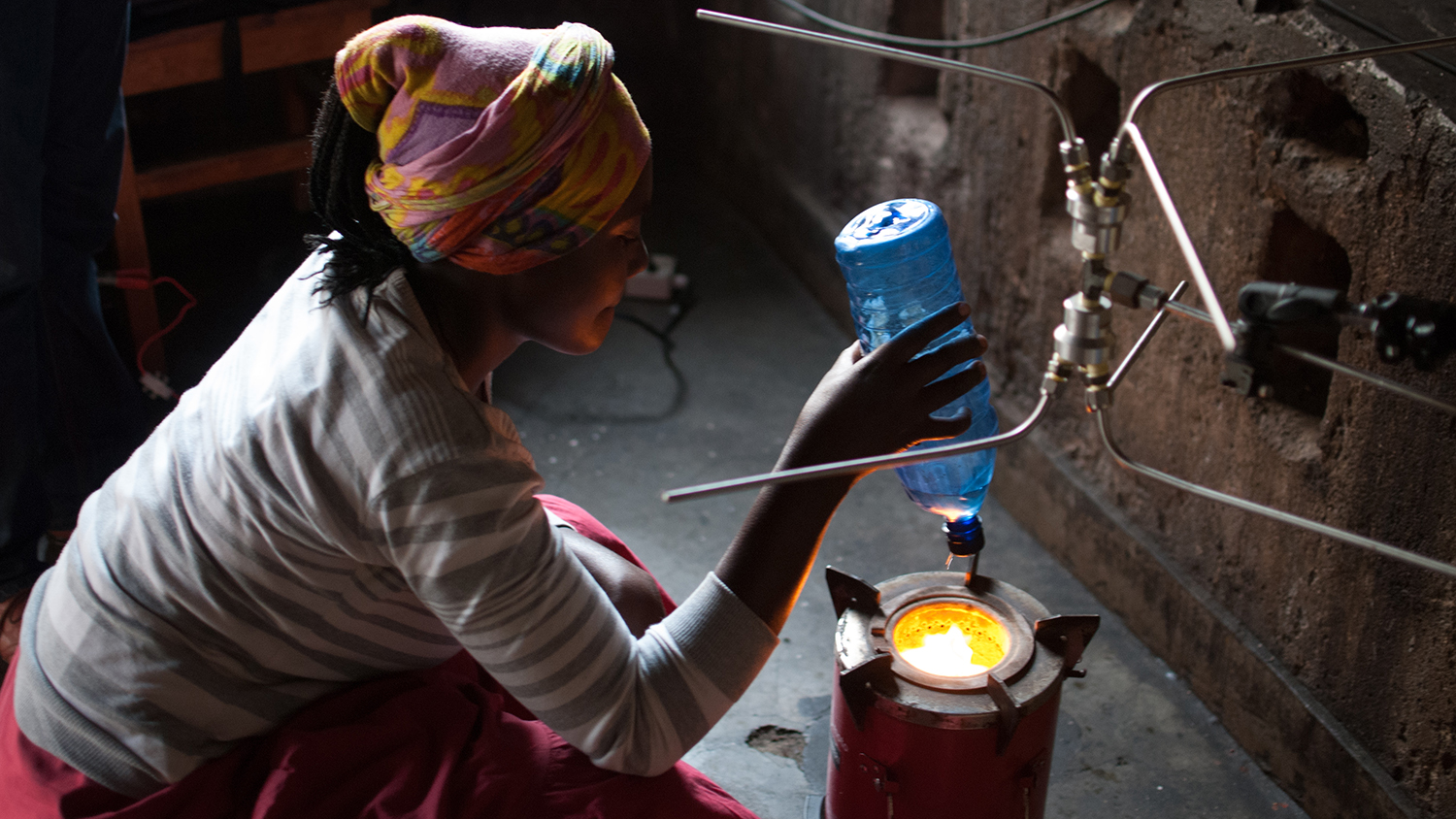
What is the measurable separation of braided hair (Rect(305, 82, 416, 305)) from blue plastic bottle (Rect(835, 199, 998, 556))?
0.66 metres

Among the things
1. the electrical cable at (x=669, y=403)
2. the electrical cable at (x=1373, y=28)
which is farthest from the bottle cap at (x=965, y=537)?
the electrical cable at (x=669, y=403)

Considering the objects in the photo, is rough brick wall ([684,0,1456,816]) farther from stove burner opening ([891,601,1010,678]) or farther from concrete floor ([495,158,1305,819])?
stove burner opening ([891,601,1010,678])

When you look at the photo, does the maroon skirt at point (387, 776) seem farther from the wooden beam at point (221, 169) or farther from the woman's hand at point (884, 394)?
the wooden beam at point (221, 169)

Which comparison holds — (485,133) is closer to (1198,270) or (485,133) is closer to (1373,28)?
(1198,270)

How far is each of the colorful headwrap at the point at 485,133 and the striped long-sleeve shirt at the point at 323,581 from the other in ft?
0.42

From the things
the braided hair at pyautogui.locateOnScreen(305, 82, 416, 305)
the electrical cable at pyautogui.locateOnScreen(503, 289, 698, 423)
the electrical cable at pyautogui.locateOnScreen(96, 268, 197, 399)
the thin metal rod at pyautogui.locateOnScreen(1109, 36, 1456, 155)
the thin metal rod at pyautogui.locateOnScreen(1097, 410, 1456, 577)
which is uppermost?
the thin metal rod at pyautogui.locateOnScreen(1109, 36, 1456, 155)

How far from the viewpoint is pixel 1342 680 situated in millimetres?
2059

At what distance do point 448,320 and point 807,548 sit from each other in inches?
20.6

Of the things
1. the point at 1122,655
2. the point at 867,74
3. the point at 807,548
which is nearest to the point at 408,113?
the point at 807,548

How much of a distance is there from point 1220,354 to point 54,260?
2524mm

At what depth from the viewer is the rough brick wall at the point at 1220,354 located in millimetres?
1812

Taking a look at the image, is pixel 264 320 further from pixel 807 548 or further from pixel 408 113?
pixel 807 548

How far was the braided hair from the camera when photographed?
138 centimetres

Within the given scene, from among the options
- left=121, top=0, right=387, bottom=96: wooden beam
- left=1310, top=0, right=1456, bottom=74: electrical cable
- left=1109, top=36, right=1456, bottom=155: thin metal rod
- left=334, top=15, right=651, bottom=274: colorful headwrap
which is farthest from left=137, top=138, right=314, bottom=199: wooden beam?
left=1109, top=36, right=1456, bottom=155: thin metal rod
